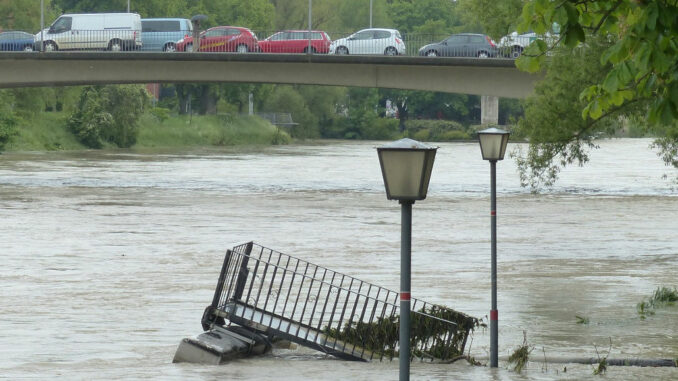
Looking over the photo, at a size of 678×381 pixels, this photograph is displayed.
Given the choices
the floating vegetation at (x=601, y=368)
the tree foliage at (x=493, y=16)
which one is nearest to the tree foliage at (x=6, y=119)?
the tree foliage at (x=493, y=16)

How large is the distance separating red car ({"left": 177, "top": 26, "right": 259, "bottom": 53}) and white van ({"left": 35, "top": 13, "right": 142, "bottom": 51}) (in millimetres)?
2227

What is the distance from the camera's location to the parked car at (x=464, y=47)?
52156 millimetres

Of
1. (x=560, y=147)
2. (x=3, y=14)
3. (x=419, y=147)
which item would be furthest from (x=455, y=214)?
(x=3, y=14)

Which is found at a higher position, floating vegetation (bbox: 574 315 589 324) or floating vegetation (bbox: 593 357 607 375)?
floating vegetation (bbox: 593 357 607 375)

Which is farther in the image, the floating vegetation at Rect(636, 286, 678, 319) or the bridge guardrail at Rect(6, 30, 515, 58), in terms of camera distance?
the bridge guardrail at Rect(6, 30, 515, 58)

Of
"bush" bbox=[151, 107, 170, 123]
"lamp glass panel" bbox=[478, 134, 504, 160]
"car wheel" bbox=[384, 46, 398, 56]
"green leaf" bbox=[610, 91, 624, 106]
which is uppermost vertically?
"car wheel" bbox=[384, 46, 398, 56]

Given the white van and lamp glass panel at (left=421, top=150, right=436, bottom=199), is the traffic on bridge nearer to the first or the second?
the white van

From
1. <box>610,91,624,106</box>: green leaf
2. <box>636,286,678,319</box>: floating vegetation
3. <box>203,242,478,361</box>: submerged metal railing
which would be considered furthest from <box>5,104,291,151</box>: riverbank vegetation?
<box>610,91,624,106</box>: green leaf

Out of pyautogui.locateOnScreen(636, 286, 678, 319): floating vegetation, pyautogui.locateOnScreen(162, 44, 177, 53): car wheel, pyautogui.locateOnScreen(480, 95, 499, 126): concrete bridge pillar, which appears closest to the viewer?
pyautogui.locateOnScreen(636, 286, 678, 319): floating vegetation

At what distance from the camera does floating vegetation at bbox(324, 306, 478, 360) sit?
48.9 ft

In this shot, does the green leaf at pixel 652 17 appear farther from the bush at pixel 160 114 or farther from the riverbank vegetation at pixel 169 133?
the bush at pixel 160 114

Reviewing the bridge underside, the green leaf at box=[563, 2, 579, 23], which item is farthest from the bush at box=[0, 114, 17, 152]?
the green leaf at box=[563, 2, 579, 23]

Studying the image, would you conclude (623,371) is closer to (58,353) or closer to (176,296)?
(58,353)

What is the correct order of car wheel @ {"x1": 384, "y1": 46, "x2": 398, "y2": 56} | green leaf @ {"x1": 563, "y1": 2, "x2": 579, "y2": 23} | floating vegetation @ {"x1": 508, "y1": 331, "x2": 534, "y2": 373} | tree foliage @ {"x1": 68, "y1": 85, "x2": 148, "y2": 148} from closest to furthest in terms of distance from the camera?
green leaf @ {"x1": 563, "y1": 2, "x2": 579, "y2": 23} → floating vegetation @ {"x1": 508, "y1": 331, "x2": 534, "y2": 373} → car wheel @ {"x1": 384, "y1": 46, "x2": 398, "y2": 56} → tree foliage @ {"x1": 68, "y1": 85, "x2": 148, "y2": 148}
